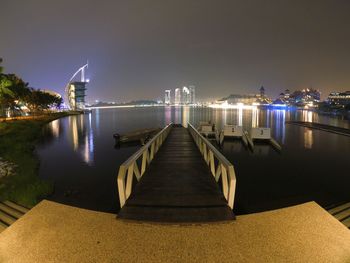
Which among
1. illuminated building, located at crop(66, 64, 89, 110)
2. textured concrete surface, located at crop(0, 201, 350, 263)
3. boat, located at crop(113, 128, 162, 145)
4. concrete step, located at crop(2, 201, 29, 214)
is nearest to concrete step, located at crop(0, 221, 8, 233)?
textured concrete surface, located at crop(0, 201, 350, 263)

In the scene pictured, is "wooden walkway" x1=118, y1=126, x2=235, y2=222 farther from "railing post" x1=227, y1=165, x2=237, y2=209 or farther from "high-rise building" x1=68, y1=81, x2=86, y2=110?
"high-rise building" x1=68, y1=81, x2=86, y2=110

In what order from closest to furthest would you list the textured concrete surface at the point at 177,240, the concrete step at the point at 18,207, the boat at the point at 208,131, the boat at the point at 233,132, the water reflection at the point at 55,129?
1. the textured concrete surface at the point at 177,240
2. the concrete step at the point at 18,207
3. the boat at the point at 233,132
4. the boat at the point at 208,131
5. the water reflection at the point at 55,129

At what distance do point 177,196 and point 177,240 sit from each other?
2070 millimetres

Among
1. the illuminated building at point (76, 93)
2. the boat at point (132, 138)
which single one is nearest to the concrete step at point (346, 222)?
the boat at point (132, 138)

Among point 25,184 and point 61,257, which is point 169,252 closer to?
point 61,257

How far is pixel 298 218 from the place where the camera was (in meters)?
5.70

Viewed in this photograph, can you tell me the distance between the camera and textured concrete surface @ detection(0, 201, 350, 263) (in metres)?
4.32

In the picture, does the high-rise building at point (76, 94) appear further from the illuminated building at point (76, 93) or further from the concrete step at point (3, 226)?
the concrete step at point (3, 226)

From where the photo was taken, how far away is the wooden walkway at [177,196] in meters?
5.59

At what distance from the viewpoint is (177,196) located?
6820mm

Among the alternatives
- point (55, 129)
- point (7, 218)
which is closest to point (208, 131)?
point (7, 218)

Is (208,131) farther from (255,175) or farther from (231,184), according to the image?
(231,184)

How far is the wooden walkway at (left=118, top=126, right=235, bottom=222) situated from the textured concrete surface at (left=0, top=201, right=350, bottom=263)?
29 centimetres

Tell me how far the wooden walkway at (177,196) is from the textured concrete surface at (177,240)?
0.29 metres
